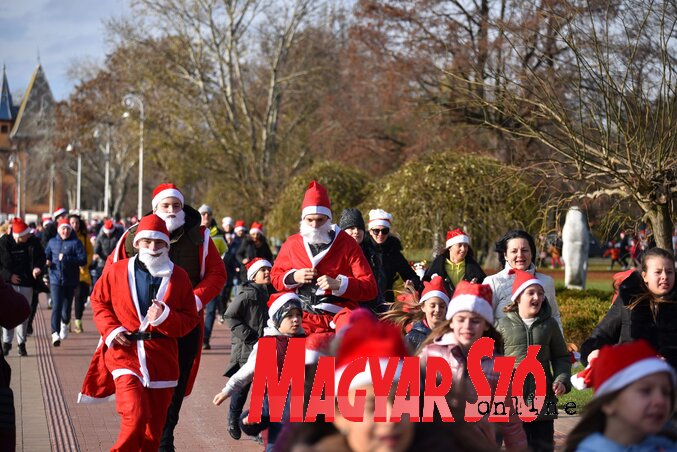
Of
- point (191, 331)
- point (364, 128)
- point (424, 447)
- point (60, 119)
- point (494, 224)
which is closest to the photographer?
point (424, 447)

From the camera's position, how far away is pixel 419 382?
3.96 metres

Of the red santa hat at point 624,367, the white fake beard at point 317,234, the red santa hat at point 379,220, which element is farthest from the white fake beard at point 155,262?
the red santa hat at point 379,220

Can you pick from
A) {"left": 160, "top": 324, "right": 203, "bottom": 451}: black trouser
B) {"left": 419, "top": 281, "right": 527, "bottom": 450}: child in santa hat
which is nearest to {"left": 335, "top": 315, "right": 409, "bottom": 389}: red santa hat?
{"left": 419, "top": 281, "right": 527, "bottom": 450}: child in santa hat

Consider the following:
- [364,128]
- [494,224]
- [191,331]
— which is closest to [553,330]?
[191,331]

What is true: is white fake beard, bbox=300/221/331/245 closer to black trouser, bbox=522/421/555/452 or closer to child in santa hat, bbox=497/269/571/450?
child in santa hat, bbox=497/269/571/450

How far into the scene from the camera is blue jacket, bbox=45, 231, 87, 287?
16281mm

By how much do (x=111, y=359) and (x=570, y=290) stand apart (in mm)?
10529

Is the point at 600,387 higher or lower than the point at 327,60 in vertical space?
lower

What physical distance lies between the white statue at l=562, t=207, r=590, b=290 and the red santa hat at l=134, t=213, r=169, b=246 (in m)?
15.6

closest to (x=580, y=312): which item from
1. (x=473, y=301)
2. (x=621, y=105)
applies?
(x=621, y=105)

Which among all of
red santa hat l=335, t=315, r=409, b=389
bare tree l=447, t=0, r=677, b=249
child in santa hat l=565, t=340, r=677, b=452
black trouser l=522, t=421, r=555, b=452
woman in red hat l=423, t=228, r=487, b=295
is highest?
bare tree l=447, t=0, r=677, b=249

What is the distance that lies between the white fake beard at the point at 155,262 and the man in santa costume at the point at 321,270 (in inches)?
38.3

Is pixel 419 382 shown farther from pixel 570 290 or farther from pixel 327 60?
pixel 327 60

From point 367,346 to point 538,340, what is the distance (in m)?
3.63
